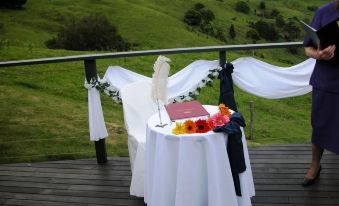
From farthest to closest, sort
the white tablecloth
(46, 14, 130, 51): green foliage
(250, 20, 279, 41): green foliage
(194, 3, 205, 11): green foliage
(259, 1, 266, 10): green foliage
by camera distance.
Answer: (259, 1, 266, 10): green foliage → (194, 3, 205, 11): green foliage → (250, 20, 279, 41): green foliage → (46, 14, 130, 51): green foliage → the white tablecloth

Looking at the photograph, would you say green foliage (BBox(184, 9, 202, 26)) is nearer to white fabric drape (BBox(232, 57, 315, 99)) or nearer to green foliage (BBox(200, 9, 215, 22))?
green foliage (BBox(200, 9, 215, 22))

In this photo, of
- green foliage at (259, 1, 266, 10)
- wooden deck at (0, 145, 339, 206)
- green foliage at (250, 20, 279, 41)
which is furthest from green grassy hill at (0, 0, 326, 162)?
green foliage at (259, 1, 266, 10)

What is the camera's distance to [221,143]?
3.26 metres

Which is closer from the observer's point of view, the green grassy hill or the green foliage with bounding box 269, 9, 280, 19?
the green grassy hill

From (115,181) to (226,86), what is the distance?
1.43 metres

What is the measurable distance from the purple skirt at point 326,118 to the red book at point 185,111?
1024 mm

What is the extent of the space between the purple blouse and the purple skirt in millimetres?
61

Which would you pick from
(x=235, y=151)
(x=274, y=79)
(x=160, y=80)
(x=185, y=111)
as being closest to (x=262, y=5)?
(x=274, y=79)

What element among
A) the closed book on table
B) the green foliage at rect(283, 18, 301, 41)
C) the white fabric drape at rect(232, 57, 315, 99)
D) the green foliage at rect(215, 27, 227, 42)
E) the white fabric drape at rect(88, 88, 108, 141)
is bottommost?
the green foliage at rect(283, 18, 301, 41)

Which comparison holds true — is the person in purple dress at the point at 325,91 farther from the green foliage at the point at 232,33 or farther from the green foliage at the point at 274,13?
the green foliage at the point at 274,13

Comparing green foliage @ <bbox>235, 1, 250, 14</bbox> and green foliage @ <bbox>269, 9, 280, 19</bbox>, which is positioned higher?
green foliage @ <bbox>235, 1, 250, 14</bbox>

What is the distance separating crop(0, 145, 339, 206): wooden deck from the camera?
157 inches

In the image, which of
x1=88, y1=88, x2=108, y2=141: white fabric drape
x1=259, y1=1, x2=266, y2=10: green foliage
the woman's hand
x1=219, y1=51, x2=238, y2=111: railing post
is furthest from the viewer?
x1=259, y1=1, x2=266, y2=10: green foliage

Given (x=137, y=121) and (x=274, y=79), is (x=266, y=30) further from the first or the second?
(x=137, y=121)
